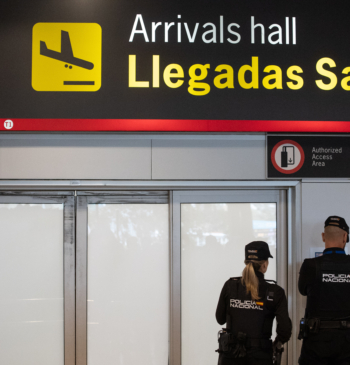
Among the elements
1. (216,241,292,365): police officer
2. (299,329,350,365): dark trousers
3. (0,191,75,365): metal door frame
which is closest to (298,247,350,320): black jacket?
(299,329,350,365): dark trousers

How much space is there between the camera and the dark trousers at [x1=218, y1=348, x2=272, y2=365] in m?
2.28

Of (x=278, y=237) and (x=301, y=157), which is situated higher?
(x=301, y=157)

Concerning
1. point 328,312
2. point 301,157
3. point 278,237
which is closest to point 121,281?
point 278,237

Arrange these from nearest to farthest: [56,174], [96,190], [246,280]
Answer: [246,280]
[56,174]
[96,190]

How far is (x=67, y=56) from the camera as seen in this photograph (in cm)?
308

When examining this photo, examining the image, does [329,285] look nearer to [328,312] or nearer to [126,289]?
[328,312]

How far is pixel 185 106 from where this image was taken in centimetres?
309

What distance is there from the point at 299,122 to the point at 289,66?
529mm

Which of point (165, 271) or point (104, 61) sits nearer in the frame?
point (104, 61)

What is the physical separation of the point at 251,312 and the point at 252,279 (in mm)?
218

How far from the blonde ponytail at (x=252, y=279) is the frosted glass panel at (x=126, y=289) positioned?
3.75 ft

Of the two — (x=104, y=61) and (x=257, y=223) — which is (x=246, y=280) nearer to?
(x=257, y=223)

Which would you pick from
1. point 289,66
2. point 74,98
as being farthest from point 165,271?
point 289,66

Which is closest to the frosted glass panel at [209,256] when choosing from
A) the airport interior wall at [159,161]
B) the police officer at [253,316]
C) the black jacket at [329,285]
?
the airport interior wall at [159,161]
